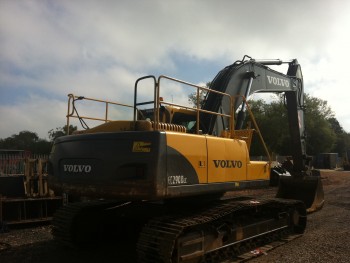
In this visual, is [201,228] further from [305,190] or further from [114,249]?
[305,190]

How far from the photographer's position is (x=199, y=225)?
5645 mm

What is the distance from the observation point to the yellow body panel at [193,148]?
518 centimetres

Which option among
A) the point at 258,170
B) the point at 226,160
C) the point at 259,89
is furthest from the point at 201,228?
the point at 259,89

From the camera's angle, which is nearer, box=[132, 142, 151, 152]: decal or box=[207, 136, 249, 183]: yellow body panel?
box=[132, 142, 151, 152]: decal

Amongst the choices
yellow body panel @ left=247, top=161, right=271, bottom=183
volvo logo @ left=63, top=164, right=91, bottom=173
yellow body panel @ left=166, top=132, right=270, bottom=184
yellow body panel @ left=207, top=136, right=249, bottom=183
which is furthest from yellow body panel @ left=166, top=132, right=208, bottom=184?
yellow body panel @ left=247, top=161, right=271, bottom=183

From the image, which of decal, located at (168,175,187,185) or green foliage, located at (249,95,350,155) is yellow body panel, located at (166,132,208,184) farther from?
green foliage, located at (249,95,350,155)

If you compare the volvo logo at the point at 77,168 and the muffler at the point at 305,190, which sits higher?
the volvo logo at the point at 77,168

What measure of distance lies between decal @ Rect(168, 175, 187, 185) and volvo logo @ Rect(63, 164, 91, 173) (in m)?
1.22

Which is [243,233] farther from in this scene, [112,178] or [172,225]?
[112,178]

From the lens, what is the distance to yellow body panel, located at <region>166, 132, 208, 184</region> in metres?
5.18

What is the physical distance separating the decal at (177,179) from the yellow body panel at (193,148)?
0.92ft

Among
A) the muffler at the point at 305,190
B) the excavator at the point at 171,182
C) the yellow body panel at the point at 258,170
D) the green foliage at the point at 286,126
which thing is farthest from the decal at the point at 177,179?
the green foliage at the point at 286,126

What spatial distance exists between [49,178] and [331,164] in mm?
47098

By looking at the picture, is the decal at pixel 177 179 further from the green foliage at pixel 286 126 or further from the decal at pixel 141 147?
the green foliage at pixel 286 126
